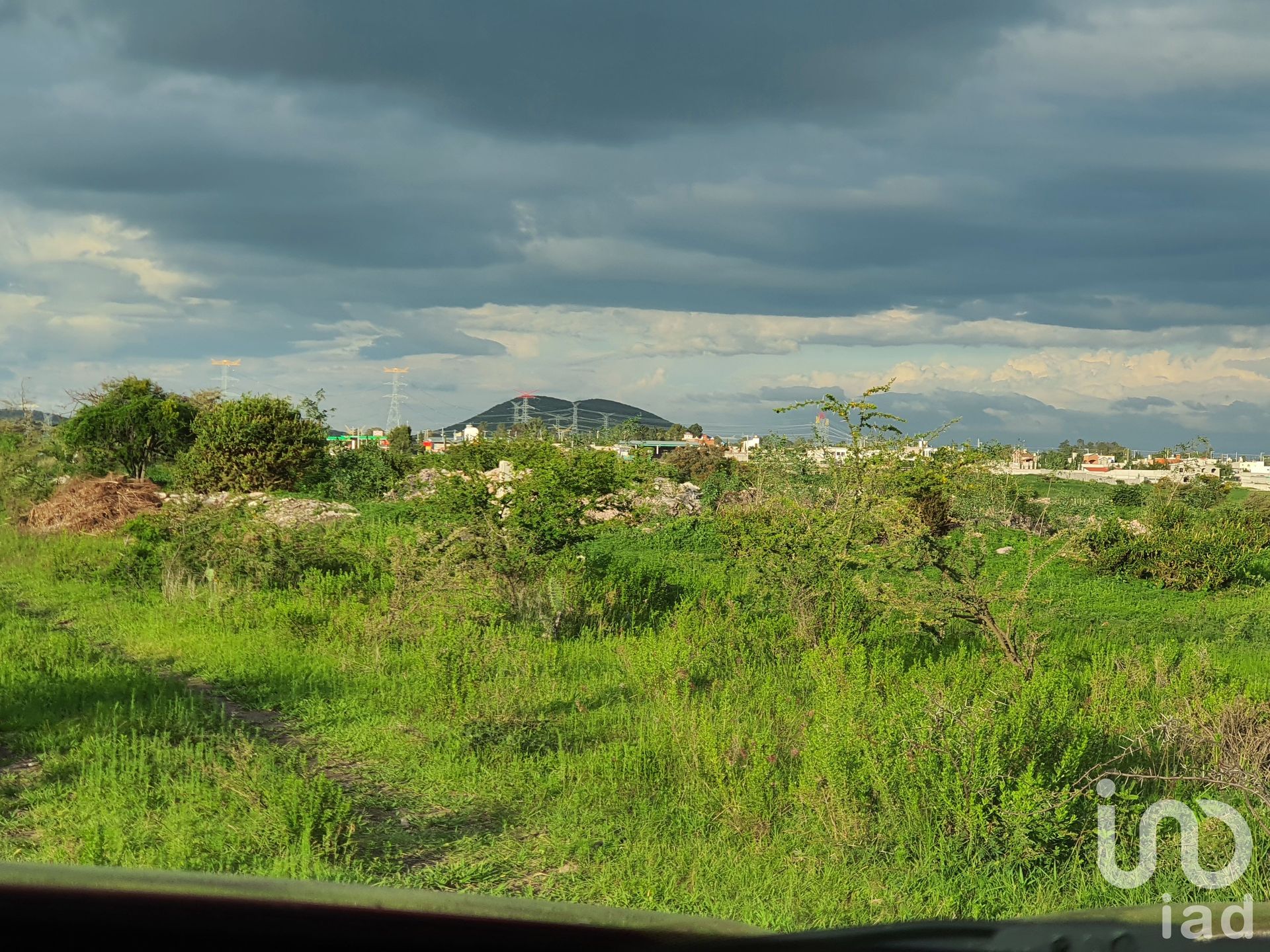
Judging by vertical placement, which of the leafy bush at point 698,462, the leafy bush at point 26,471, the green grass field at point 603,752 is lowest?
the green grass field at point 603,752

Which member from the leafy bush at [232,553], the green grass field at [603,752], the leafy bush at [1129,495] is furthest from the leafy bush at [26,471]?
the leafy bush at [1129,495]

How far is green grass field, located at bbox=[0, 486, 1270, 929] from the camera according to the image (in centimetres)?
473

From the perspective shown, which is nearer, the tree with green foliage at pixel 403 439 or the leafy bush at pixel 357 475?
the leafy bush at pixel 357 475

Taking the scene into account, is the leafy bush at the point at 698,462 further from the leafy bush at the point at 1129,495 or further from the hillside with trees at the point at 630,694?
the hillside with trees at the point at 630,694

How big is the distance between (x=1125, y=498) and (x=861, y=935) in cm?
2966

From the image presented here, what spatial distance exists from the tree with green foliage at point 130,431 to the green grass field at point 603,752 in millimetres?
15641

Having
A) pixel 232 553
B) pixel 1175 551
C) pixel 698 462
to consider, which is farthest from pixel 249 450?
pixel 1175 551

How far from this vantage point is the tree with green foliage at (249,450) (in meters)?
21.7

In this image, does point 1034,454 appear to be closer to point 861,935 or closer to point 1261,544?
point 1261,544

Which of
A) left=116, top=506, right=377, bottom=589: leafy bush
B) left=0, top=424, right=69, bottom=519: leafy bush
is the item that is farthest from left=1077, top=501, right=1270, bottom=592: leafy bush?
left=0, top=424, right=69, bottom=519: leafy bush

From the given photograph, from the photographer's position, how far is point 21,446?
23000 mm

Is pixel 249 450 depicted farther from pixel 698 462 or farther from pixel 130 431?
pixel 698 462

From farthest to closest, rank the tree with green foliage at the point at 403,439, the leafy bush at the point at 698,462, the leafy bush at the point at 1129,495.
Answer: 1. the tree with green foliage at the point at 403,439
2. the leafy bush at the point at 698,462
3. the leafy bush at the point at 1129,495

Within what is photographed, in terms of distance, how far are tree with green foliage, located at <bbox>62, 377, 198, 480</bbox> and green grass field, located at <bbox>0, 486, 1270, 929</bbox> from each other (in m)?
15.6
